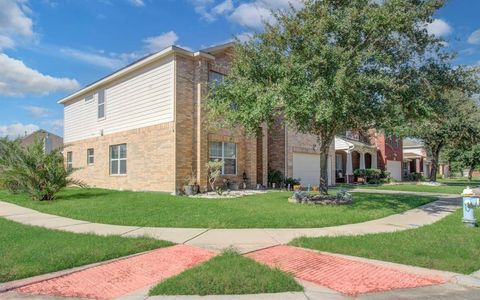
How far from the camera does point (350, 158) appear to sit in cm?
3300

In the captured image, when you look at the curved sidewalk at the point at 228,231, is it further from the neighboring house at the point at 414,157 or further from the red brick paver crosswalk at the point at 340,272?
the neighboring house at the point at 414,157

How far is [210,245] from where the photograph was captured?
23.9 feet

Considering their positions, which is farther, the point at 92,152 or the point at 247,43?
the point at 92,152

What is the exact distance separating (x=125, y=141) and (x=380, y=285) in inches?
680

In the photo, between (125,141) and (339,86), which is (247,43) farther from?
(125,141)

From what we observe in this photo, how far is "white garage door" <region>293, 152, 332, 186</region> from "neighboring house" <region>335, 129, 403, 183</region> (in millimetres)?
4113

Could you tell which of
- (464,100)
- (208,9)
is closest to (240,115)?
(208,9)

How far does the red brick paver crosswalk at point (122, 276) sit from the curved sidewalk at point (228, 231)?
93 centimetres

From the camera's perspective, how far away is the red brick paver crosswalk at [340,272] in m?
5.15

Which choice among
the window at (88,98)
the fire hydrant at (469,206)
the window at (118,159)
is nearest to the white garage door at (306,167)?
the window at (118,159)

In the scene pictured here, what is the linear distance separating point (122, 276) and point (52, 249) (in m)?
2.11

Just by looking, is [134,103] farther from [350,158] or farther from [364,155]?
[364,155]

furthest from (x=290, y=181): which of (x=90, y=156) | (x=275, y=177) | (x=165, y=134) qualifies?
(x=90, y=156)

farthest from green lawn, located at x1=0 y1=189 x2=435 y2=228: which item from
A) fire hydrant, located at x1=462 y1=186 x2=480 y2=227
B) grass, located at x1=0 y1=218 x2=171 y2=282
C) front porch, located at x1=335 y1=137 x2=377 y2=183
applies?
front porch, located at x1=335 y1=137 x2=377 y2=183
